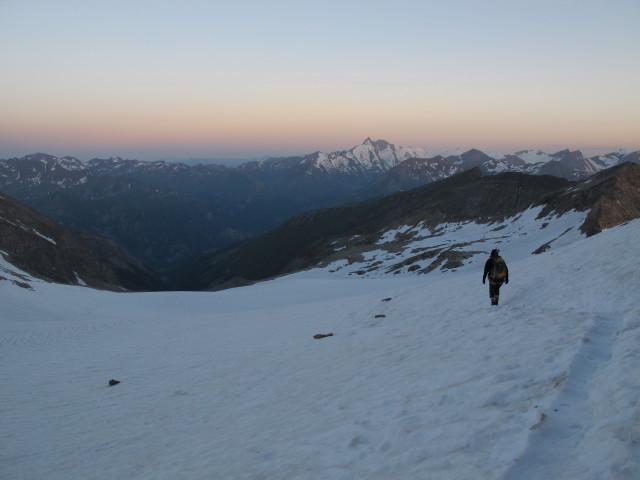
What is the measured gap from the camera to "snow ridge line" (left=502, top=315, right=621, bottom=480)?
17.9 ft

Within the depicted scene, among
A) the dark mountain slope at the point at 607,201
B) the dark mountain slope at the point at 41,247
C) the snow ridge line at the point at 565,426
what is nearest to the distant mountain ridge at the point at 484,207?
the dark mountain slope at the point at 607,201

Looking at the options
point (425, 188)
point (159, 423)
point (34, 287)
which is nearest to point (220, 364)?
point (159, 423)

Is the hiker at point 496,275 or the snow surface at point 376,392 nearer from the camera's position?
the snow surface at point 376,392

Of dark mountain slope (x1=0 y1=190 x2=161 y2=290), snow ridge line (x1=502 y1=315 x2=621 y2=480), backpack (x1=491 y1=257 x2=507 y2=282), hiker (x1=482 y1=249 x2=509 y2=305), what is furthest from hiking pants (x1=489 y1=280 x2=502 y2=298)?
dark mountain slope (x1=0 y1=190 x2=161 y2=290)

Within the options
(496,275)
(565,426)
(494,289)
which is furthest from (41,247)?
(565,426)

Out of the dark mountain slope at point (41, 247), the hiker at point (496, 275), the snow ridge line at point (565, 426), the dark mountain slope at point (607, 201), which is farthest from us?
the dark mountain slope at point (41, 247)

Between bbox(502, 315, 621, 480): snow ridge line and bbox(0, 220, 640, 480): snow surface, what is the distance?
0.03 metres

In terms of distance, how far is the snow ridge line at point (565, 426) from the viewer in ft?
17.9

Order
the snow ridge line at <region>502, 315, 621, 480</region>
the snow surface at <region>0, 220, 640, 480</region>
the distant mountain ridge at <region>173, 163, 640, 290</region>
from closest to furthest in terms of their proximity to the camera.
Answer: the snow ridge line at <region>502, 315, 621, 480</region> → the snow surface at <region>0, 220, 640, 480</region> → the distant mountain ridge at <region>173, 163, 640, 290</region>

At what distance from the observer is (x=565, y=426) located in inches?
249

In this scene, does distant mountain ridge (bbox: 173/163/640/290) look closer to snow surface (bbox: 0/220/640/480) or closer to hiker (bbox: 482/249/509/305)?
snow surface (bbox: 0/220/640/480)

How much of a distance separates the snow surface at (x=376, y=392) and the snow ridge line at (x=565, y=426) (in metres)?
0.03

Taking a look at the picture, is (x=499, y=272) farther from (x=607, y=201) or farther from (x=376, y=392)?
(x=607, y=201)

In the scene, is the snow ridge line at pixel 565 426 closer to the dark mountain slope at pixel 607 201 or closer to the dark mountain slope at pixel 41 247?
the dark mountain slope at pixel 607 201
